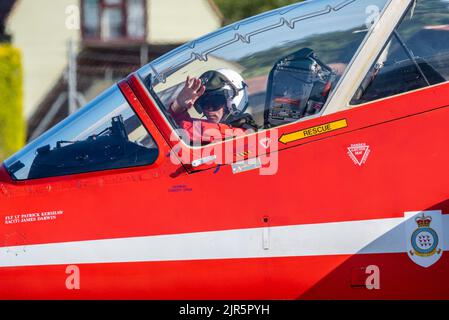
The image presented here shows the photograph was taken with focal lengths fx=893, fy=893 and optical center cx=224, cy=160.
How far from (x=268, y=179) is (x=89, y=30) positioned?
1076 inches

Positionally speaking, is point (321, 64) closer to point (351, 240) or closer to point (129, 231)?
point (351, 240)

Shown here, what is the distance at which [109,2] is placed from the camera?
3144 centimetres

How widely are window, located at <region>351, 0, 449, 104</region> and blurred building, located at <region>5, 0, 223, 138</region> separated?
936 inches

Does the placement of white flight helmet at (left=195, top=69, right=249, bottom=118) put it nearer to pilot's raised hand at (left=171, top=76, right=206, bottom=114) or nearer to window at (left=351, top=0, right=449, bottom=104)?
pilot's raised hand at (left=171, top=76, right=206, bottom=114)

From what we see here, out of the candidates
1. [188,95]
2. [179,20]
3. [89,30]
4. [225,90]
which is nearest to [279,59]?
[225,90]

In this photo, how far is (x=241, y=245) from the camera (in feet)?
15.7

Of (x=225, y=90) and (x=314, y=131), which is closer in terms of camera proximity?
(x=314, y=131)

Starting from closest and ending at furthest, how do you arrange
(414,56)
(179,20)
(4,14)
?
(414,56) → (179,20) → (4,14)

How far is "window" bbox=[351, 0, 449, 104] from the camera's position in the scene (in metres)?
4.94

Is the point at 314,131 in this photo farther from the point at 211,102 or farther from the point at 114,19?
the point at 114,19

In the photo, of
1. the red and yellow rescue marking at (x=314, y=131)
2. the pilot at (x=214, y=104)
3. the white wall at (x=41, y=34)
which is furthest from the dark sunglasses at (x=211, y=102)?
the white wall at (x=41, y=34)
